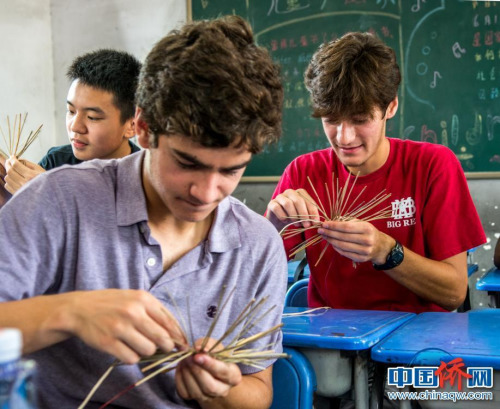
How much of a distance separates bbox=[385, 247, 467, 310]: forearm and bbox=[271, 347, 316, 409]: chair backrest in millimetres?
552

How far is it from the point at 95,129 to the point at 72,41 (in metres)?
2.52

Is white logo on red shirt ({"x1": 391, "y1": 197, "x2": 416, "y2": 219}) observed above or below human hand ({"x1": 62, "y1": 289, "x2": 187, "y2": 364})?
above

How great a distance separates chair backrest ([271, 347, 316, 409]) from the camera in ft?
5.14

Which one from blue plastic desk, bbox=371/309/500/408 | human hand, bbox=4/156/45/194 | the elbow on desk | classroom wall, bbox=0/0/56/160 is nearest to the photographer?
blue plastic desk, bbox=371/309/500/408

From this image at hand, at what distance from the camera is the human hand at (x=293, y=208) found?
76.6 inches

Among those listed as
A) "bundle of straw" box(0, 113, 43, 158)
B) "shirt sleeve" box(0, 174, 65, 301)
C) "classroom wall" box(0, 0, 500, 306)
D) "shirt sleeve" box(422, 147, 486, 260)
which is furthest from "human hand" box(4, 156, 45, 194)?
"classroom wall" box(0, 0, 500, 306)

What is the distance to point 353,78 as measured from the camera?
79.3 inches

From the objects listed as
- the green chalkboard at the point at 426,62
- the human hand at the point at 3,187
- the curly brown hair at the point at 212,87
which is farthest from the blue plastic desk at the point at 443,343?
the green chalkboard at the point at 426,62

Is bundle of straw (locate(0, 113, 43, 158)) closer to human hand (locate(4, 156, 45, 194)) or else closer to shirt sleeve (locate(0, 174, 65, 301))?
human hand (locate(4, 156, 45, 194))

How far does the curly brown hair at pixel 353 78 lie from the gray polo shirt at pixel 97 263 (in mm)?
849

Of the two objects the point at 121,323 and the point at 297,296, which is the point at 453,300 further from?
the point at 121,323

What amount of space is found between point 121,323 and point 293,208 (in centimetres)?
109

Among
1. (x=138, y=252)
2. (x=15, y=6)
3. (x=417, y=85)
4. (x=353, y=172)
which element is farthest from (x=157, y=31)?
(x=138, y=252)

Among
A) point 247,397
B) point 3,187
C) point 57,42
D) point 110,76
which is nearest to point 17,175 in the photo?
point 3,187
